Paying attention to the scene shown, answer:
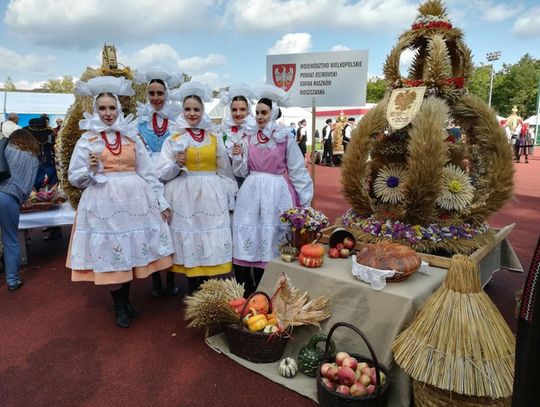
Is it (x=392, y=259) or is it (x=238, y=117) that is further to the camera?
(x=238, y=117)

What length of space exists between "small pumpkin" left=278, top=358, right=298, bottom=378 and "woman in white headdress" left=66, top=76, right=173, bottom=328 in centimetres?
137

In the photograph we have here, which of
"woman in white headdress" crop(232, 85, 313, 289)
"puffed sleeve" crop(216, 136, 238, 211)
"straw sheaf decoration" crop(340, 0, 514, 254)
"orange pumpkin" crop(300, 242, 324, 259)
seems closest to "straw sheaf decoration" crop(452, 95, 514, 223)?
"straw sheaf decoration" crop(340, 0, 514, 254)

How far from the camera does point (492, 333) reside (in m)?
2.08

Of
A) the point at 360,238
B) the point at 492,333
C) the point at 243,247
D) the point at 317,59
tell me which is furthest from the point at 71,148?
the point at 492,333

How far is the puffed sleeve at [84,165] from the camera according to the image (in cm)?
323

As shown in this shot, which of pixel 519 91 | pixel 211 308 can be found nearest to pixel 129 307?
pixel 211 308

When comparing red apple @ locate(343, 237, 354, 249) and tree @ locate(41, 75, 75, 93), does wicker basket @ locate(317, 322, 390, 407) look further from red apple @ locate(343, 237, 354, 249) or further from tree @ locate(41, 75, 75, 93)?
tree @ locate(41, 75, 75, 93)

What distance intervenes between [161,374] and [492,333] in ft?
6.92

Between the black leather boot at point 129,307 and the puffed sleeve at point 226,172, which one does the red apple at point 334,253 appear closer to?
the puffed sleeve at point 226,172

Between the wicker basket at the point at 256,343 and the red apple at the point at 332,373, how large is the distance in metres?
0.50

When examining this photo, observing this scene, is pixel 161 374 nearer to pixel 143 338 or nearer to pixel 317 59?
pixel 143 338

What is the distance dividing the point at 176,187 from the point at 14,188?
209cm

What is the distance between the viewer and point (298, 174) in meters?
3.85

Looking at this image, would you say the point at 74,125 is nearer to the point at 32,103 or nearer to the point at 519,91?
the point at 32,103
